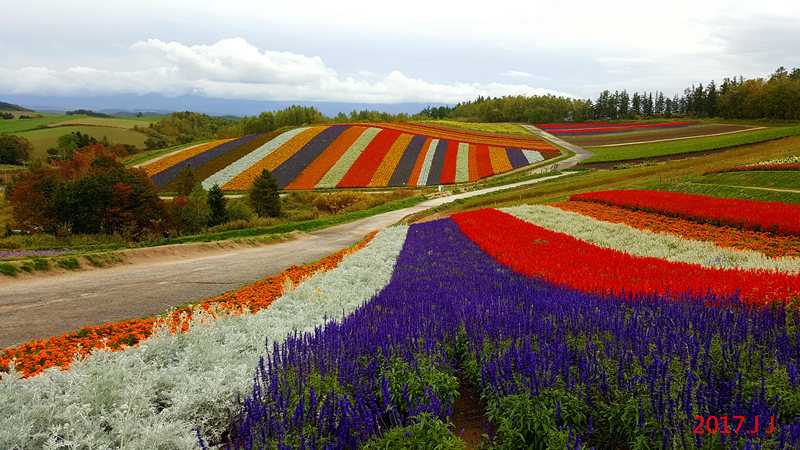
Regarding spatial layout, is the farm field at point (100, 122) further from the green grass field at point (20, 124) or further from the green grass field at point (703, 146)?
the green grass field at point (703, 146)

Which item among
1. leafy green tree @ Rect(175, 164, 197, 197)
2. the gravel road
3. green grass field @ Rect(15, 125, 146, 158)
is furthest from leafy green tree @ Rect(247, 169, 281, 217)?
green grass field @ Rect(15, 125, 146, 158)

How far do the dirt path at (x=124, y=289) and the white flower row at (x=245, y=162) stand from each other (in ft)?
117

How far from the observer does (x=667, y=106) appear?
158875 mm

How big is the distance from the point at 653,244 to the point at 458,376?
506 inches

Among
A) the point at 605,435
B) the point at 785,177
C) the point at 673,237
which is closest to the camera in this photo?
the point at 605,435

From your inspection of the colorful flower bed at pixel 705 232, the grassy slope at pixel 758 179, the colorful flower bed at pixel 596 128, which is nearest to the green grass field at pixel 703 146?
the grassy slope at pixel 758 179

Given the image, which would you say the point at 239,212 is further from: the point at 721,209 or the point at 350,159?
the point at 721,209

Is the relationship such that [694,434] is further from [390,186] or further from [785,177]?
[390,186]

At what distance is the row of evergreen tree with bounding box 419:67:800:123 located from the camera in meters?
86.9

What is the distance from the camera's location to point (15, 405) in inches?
148

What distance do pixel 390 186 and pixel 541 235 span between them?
124ft

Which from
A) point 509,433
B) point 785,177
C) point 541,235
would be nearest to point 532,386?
point 509,433

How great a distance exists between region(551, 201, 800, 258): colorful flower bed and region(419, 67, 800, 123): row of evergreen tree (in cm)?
9492

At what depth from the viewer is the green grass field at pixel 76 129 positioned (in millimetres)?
98375
